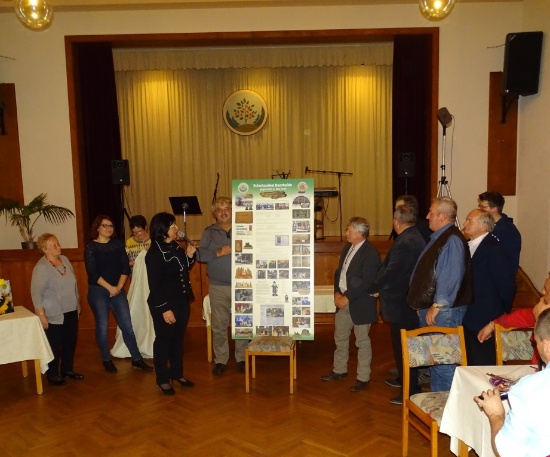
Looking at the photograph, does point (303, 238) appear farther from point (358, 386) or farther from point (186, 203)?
point (186, 203)

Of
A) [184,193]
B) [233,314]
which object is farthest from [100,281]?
[184,193]

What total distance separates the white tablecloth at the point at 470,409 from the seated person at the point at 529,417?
73 centimetres

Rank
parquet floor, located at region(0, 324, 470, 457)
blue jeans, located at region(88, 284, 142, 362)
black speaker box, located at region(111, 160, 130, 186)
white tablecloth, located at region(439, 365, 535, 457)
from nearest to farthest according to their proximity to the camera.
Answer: white tablecloth, located at region(439, 365, 535, 457) → parquet floor, located at region(0, 324, 470, 457) → blue jeans, located at region(88, 284, 142, 362) → black speaker box, located at region(111, 160, 130, 186)

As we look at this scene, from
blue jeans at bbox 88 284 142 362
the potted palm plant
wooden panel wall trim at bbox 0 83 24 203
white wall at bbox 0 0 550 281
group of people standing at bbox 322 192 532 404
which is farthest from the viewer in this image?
wooden panel wall trim at bbox 0 83 24 203

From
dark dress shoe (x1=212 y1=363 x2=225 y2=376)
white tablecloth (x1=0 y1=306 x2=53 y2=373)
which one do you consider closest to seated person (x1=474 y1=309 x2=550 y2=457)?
dark dress shoe (x1=212 y1=363 x2=225 y2=376)

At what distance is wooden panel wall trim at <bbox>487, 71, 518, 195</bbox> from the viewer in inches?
283

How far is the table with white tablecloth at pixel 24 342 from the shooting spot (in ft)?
14.5

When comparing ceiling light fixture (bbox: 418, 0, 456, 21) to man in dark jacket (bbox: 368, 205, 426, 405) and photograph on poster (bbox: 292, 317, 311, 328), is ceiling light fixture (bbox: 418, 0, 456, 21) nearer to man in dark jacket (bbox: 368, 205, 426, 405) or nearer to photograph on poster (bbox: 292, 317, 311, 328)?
man in dark jacket (bbox: 368, 205, 426, 405)

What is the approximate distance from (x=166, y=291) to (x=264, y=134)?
23.1 ft

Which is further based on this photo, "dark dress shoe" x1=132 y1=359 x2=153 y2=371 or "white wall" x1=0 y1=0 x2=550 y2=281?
"white wall" x1=0 y1=0 x2=550 y2=281

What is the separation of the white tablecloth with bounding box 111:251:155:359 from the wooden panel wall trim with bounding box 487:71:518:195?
187 inches

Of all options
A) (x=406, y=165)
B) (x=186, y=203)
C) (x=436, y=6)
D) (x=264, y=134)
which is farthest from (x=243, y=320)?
(x=264, y=134)

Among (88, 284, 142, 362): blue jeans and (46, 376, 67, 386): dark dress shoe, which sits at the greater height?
(88, 284, 142, 362): blue jeans

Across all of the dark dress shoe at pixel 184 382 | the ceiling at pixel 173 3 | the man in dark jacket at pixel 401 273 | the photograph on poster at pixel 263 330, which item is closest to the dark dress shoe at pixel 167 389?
the dark dress shoe at pixel 184 382
